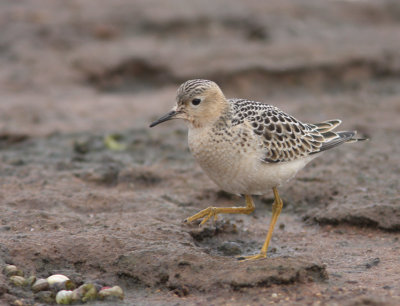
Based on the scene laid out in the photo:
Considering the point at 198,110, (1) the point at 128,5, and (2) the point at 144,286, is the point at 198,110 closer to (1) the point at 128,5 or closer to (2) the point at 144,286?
(2) the point at 144,286

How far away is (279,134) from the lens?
6789mm

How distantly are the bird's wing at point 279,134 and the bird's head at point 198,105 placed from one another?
8.6 inches

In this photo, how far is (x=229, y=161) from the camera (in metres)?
6.22

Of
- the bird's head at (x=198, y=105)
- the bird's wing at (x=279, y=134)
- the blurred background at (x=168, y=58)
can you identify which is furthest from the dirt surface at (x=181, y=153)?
the bird's head at (x=198, y=105)

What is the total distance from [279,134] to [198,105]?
3.05 ft

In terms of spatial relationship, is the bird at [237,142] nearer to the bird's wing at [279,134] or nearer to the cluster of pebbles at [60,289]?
the bird's wing at [279,134]

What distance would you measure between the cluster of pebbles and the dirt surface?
0.33 ft

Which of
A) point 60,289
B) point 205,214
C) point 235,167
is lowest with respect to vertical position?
point 60,289

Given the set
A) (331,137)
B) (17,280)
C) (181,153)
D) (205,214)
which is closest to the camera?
(17,280)

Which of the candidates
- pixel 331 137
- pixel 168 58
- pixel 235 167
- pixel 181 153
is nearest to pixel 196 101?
pixel 235 167

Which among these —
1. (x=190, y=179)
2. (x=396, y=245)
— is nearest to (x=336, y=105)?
(x=190, y=179)

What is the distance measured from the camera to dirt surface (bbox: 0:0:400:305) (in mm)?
5789

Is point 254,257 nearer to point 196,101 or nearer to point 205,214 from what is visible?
point 205,214

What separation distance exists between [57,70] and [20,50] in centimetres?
92
